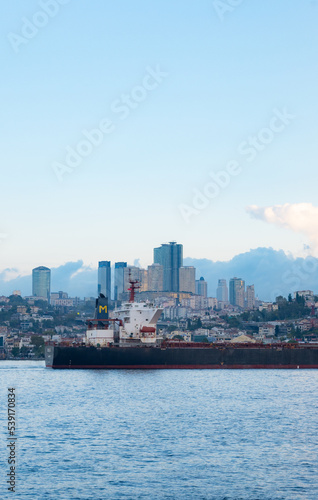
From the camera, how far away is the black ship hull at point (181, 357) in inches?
3233

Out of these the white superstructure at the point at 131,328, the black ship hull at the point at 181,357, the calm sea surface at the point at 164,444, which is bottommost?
the calm sea surface at the point at 164,444

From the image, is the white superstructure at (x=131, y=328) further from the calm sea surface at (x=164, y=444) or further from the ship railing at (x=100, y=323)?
the calm sea surface at (x=164, y=444)

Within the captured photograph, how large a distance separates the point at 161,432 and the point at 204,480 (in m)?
10.0

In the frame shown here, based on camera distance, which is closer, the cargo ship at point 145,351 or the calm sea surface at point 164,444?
the calm sea surface at point 164,444

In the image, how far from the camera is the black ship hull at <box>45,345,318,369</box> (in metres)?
82.1

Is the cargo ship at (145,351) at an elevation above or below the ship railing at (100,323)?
below

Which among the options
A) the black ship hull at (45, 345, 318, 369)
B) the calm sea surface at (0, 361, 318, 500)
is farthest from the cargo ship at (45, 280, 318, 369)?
the calm sea surface at (0, 361, 318, 500)

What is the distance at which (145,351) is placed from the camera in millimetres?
82688

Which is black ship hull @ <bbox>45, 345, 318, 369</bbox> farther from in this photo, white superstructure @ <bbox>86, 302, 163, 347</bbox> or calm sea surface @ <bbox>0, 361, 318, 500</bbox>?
calm sea surface @ <bbox>0, 361, 318, 500</bbox>

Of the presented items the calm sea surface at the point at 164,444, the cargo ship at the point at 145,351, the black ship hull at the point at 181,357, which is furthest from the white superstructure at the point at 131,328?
the calm sea surface at the point at 164,444

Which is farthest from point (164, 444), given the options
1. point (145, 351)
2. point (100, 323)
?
point (100, 323)

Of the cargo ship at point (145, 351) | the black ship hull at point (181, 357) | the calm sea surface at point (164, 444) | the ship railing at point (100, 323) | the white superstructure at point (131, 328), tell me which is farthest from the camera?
the ship railing at point (100, 323)

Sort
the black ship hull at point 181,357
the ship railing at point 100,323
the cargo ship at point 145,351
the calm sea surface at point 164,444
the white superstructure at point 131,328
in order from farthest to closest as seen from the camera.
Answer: the ship railing at point 100,323
the white superstructure at point 131,328
the cargo ship at point 145,351
the black ship hull at point 181,357
the calm sea surface at point 164,444

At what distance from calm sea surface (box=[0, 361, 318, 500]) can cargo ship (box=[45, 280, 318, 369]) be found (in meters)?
23.3
